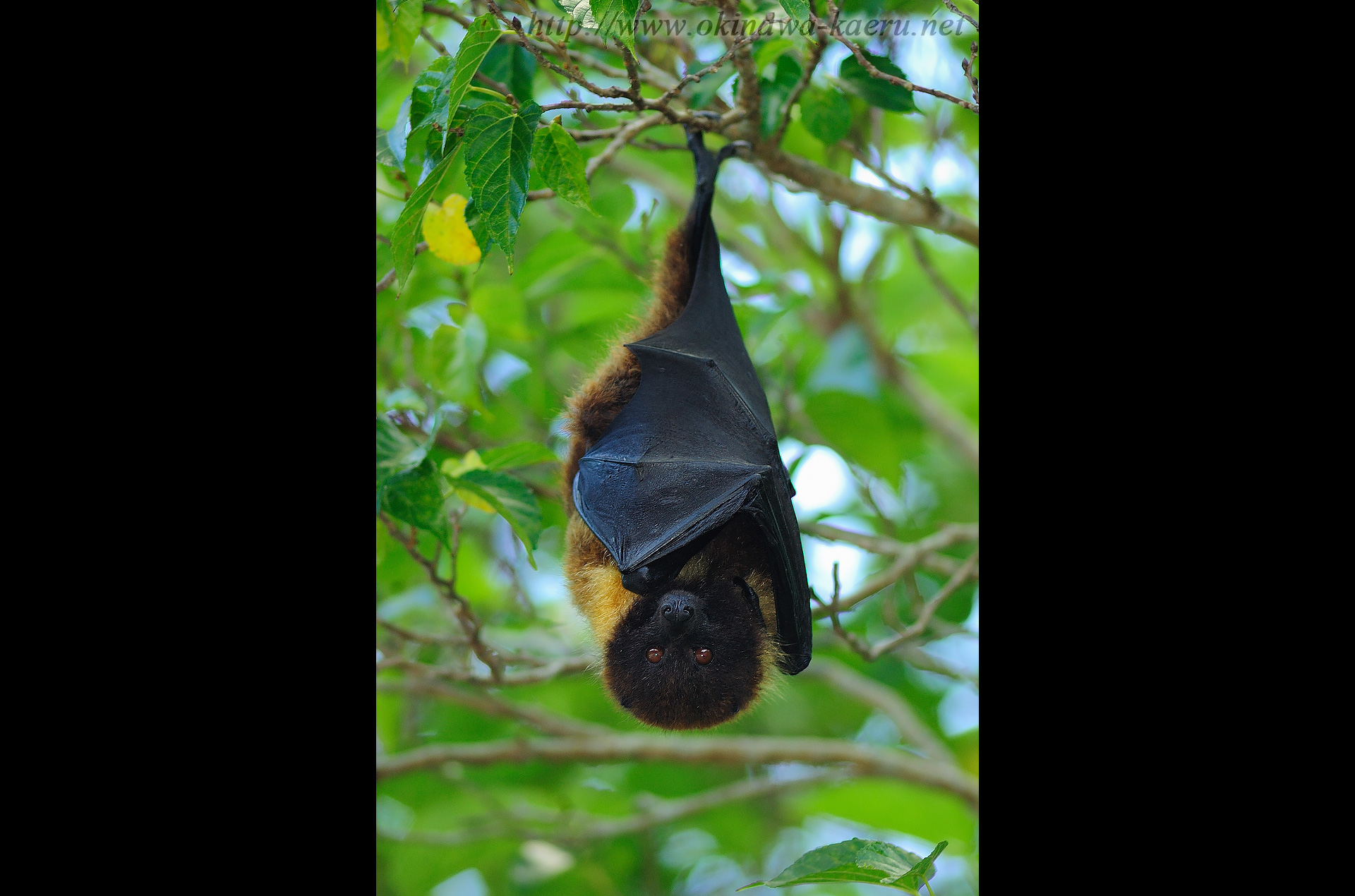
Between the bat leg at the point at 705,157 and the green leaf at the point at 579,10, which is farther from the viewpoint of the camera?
the bat leg at the point at 705,157

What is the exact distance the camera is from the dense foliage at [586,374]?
302 centimetres

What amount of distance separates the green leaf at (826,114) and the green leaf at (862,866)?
2427 millimetres

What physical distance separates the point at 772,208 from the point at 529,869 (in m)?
4.30

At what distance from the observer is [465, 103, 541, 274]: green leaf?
8.51ft

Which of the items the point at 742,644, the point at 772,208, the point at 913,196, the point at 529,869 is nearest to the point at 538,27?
the point at 913,196

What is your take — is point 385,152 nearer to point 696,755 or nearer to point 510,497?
point 510,497

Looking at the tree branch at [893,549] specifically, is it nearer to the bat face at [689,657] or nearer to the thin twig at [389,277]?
the bat face at [689,657]

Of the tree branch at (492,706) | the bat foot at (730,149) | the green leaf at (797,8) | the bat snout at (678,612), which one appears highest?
the green leaf at (797,8)

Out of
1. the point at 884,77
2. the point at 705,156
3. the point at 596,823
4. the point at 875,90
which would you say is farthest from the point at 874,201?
the point at 596,823

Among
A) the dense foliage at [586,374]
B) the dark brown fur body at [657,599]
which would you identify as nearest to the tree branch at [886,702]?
the dense foliage at [586,374]

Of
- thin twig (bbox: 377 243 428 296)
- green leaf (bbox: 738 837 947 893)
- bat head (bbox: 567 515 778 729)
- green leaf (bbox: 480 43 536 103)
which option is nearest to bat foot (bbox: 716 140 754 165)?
green leaf (bbox: 480 43 536 103)

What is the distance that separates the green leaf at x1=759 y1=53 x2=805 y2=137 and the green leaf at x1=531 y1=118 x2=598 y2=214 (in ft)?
3.43

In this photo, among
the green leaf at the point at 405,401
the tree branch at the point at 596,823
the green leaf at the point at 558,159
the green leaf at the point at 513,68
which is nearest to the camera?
the green leaf at the point at 558,159

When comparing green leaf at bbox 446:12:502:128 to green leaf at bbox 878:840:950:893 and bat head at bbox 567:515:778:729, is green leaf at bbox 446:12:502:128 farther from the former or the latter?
green leaf at bbox 878:840:950:893
